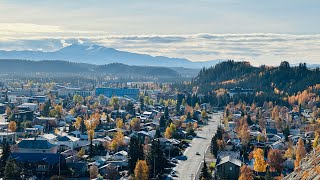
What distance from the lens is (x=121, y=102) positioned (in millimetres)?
72250

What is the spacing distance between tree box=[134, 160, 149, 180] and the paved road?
245 centimetres

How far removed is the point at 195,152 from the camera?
118 feet

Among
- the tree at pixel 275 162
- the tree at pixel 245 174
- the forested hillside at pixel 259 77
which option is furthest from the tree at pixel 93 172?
the forested hillside at pixel 259 77

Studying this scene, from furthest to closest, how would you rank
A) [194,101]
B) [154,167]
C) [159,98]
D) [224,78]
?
[224,78] < [159,98] < [194,101] < [154,167]

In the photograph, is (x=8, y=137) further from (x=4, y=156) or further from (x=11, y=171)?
(x=11, y=171)

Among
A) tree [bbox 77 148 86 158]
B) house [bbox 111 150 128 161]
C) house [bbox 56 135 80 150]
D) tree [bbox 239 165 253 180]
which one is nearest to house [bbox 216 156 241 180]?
tree [bbox 239 165 253 180]

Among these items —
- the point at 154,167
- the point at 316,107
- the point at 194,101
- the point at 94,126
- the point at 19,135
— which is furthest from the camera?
the point at 194,101

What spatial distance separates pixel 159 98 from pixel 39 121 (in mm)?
33774

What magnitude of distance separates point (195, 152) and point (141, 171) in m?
10.6

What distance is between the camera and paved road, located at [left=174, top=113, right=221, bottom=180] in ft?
95.0

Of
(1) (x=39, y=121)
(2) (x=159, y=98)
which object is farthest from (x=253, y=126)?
(2) (x=159, y=98)

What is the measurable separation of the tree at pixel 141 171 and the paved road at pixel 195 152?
8.05 feet

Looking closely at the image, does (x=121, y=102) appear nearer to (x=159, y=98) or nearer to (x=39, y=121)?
(x=159, y=98)

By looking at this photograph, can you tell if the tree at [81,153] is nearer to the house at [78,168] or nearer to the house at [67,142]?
the house at [67,142]
